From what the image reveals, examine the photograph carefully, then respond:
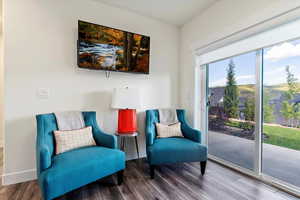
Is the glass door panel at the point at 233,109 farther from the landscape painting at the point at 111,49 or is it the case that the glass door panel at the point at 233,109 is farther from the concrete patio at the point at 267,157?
the landscape painting at the point at 111,49

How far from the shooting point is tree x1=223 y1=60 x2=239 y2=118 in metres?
2.26

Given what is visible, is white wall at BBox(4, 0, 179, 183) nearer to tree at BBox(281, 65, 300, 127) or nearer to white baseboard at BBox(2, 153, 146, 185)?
white baseboard at BBox(2, 153, 146, 185)

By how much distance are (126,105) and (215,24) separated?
185cm

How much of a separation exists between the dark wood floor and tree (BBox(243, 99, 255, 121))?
2.62 ft

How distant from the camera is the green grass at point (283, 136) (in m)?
1.67

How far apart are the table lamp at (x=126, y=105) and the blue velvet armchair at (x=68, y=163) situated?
0.38 m

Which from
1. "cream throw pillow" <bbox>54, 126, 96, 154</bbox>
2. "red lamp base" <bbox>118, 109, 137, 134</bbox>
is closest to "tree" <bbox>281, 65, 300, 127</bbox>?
"red lamp base" <bbox>118, 109, 137, 134</bbox>

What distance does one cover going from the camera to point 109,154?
1.63 m

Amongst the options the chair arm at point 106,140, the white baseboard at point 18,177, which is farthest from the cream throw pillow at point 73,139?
the white baseboard at point 18,177

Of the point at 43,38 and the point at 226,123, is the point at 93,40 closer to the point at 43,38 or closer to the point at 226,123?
the point at 43,38

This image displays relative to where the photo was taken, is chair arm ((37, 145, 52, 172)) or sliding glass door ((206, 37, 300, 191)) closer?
chair arm ((37, 145, 52, 172))

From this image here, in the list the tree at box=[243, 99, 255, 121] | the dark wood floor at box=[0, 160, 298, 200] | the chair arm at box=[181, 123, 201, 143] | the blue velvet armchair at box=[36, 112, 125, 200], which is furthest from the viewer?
the chair arm at box=[181, 123, 201, 143]

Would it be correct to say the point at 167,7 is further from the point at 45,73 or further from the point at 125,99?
the point at 45,73

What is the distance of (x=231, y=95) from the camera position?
2.31m
